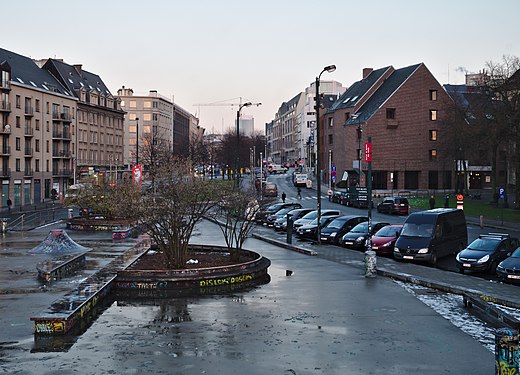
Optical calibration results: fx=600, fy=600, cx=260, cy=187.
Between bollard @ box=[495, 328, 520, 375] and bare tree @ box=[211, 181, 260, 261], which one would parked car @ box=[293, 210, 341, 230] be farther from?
bollard @ box=[495, 328, 520, 375]

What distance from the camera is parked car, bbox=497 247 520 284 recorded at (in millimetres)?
20109

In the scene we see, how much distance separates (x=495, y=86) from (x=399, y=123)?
24145 mm

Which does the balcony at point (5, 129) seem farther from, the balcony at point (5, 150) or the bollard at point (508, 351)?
the bollard at point (508, 351)

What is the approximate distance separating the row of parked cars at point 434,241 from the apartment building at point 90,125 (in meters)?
52.0

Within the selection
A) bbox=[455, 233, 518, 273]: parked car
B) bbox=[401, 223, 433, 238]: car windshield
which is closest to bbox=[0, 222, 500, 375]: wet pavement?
bbox=[455, 233, 518, 273]: parked car

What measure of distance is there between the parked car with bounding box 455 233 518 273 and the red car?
421cm

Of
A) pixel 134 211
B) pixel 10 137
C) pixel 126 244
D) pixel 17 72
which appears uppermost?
pixel 17 72

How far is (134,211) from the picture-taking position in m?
21.8

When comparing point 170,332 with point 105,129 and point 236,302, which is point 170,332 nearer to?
point 236,302

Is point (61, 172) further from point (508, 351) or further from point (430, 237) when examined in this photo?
point (508, 351)

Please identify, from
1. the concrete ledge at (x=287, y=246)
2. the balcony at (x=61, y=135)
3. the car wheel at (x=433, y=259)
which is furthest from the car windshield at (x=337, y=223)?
the balcony at (x=61, y=135)

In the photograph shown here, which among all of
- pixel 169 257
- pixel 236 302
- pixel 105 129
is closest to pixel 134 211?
pixel 169 257

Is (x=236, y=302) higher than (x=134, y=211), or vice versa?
(x=134, y=211)

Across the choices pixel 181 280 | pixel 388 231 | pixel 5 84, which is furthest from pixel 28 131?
pixel 181 280
